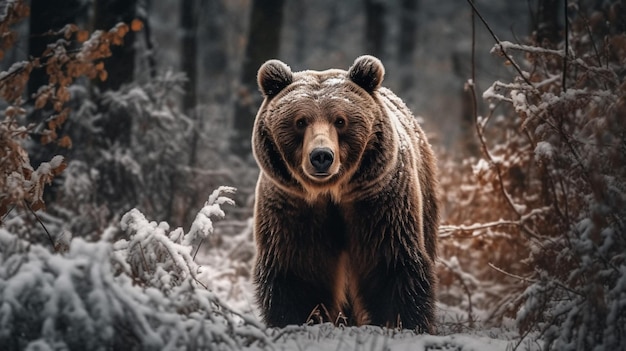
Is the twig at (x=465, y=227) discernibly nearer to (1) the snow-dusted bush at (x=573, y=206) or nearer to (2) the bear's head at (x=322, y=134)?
(1) the snow-dusted bush at (x=573, y=206)

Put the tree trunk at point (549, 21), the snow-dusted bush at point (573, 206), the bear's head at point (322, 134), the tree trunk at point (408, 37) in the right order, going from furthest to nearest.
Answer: the tree trunk at point (408, 37)
the tree trunk at point (549, 21)
the bear's head at point (322, 134)
the snow-dusted bush at point (573, 206)

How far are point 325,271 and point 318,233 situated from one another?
27 cm

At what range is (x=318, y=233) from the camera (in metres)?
4.46

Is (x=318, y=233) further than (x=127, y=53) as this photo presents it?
No

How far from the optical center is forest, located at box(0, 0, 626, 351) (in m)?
2.81

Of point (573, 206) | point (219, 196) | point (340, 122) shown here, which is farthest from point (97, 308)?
point (219, 196)

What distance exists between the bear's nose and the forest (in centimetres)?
57

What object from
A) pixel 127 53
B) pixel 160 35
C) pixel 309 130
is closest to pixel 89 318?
pixel 309 130

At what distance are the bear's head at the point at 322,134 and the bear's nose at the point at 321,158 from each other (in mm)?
89

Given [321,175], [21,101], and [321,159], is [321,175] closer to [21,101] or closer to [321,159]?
[321,159]

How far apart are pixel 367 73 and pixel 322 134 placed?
74cm

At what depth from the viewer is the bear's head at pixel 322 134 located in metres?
4.31

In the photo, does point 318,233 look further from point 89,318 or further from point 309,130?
point 89,318

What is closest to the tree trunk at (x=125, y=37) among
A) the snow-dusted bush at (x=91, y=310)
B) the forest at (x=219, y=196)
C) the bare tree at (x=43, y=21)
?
the forest at (x=219, y=196)
